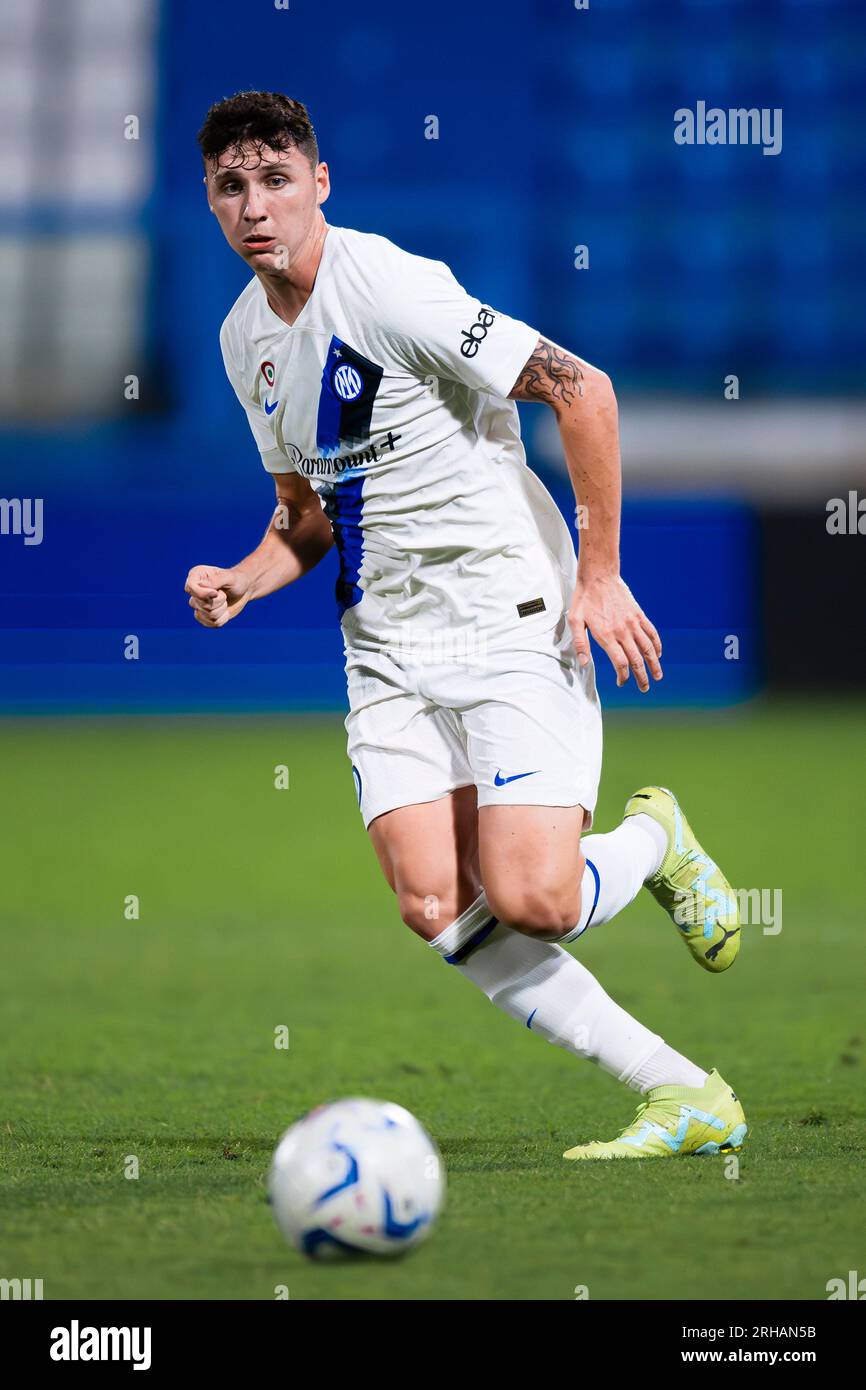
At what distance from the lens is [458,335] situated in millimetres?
3389

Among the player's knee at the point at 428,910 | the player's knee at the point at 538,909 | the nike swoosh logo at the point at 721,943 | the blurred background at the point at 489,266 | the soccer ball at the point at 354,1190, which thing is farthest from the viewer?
the blurred background at the point at 489,266

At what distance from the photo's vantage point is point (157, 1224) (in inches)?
112

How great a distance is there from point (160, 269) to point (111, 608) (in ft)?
10.1

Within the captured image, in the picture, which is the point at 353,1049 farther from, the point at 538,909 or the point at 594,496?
the point at 594,496

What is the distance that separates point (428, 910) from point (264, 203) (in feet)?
4.61

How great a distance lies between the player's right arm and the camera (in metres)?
3.79

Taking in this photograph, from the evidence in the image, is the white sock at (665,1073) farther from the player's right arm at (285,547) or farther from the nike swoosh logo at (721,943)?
the player's right arm at (285,547)

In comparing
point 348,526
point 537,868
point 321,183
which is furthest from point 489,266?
point 537,868

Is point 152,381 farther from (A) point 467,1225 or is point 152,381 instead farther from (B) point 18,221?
(A) point 467,1225

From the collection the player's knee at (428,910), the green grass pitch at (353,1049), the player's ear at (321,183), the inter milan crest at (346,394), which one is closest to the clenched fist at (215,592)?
the inter milan crest at (346,394)

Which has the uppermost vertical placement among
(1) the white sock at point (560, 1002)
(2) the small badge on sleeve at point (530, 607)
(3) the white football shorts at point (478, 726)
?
(2) the small badge on sleeve at point (530, 607)

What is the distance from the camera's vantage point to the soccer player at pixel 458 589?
3434 mm

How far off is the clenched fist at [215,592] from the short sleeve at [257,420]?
0.89ft

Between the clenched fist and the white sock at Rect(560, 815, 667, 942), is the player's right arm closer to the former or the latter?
the clenched fist
